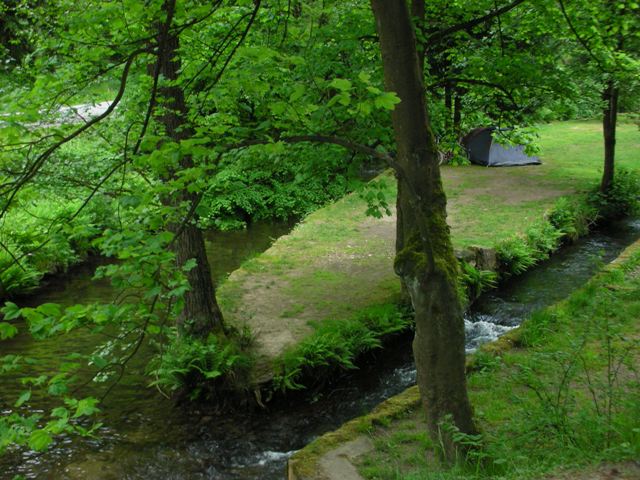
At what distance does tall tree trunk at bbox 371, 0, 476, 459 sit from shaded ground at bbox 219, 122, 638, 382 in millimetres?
2406

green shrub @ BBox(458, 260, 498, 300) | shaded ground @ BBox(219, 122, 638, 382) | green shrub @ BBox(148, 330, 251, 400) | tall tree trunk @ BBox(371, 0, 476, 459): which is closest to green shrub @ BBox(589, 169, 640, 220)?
shaded ground @ BBox(219, 122, 638, 382)

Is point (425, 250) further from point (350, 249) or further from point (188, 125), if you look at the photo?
point (350, 249)

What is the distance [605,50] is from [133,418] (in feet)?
29.5

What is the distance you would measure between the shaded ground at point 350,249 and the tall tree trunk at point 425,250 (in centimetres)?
241

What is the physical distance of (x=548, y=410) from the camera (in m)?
5.08

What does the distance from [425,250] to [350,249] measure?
841 cm

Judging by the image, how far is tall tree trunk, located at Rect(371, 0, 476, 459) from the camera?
181 inches

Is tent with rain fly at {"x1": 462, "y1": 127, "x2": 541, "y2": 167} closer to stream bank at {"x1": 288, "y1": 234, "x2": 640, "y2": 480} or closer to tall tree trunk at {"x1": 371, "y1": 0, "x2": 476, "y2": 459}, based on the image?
stream bank at {"x1": 288, "y1": 234, "x2": 640, "y2": 480}

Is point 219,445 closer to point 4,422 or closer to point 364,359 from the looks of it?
point 364,359

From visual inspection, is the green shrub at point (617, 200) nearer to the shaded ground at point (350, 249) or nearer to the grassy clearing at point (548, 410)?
the shaded ground at point (350, 249)

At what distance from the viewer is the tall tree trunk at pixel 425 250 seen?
4.59m

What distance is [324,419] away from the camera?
7914 mm

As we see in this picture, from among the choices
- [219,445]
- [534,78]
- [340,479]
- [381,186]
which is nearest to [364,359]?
[219,445]

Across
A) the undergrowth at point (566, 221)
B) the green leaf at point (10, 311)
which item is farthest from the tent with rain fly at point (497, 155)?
the green leaf at point (10, 311)
